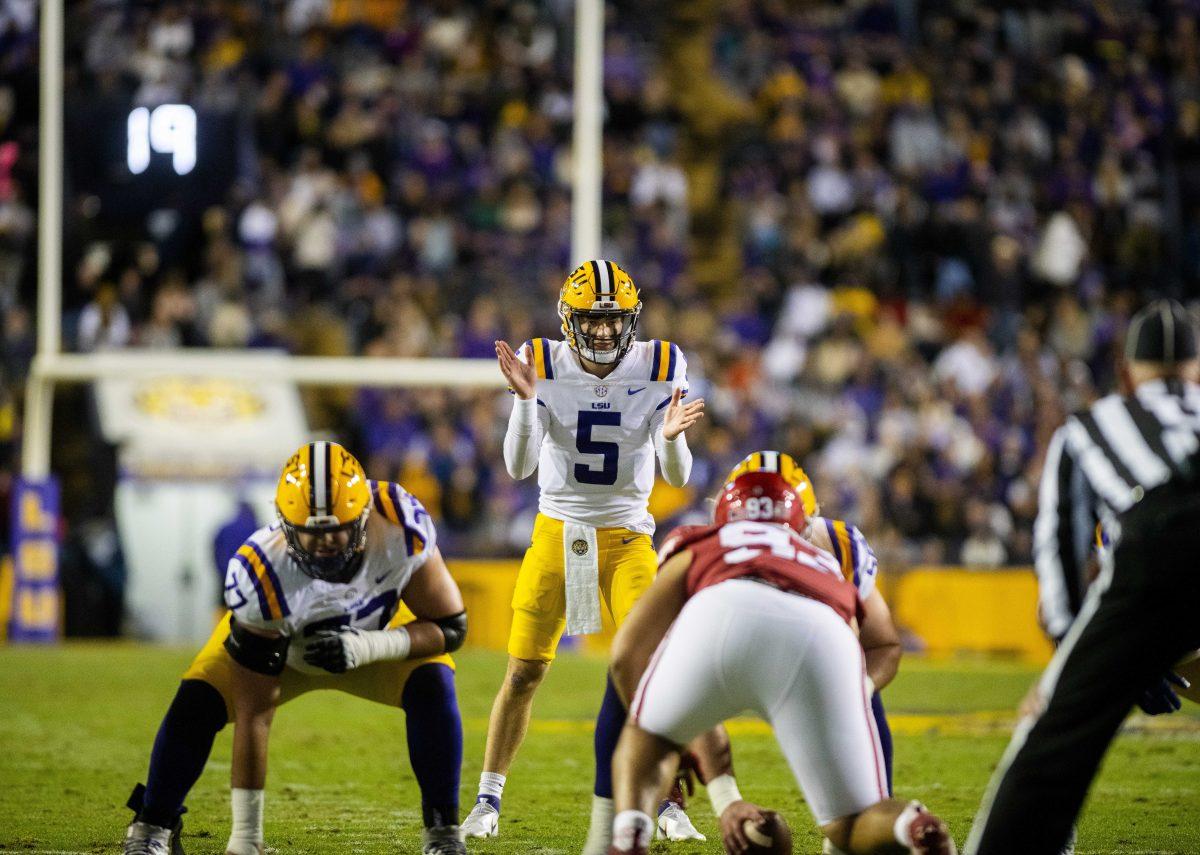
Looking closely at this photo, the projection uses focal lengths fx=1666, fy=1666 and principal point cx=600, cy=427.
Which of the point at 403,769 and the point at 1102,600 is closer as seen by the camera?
the point at 1102,600

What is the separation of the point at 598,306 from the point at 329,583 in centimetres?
164

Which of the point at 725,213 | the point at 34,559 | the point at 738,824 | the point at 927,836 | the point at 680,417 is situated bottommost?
the point at 34,559

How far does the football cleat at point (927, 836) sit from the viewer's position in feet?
12.8

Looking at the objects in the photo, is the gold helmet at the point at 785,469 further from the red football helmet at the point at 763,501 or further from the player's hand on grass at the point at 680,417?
the player's hand on grass at the point at 680,417

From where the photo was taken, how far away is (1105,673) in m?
3.85

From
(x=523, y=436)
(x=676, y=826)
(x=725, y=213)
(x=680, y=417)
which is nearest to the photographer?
(x=676, y=826)

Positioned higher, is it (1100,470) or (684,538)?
(1100,470)

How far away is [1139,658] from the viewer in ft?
12.6

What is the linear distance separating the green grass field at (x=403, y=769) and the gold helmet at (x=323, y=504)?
1.08 metres

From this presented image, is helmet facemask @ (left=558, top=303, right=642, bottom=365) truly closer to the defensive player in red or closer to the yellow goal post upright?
the defensive player in red

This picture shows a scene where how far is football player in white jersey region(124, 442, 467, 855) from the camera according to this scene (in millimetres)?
4746

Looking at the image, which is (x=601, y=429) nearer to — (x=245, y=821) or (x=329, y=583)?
(x=329, y=583)

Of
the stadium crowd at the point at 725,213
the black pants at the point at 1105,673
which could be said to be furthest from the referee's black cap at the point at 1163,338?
the stadium crowd at the point at 725,213

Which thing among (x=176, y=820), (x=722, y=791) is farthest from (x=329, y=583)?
(x=722, y=791)
